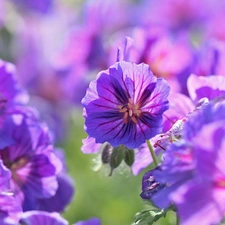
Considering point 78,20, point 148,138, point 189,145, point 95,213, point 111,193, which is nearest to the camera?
point 189,145

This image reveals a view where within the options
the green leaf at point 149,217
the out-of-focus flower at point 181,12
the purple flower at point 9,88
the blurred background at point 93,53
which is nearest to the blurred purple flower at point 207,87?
the blurred background at point 93,53

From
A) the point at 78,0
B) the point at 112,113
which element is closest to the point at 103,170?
the point at 112,113

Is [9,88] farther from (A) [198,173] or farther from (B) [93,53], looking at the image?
(B) [93,53]

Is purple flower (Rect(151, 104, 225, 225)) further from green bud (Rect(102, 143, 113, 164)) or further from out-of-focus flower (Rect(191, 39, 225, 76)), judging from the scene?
out-of-focus flower (Rect(191, 39, 225, 76))

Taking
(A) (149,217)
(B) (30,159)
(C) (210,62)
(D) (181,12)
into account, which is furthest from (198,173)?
(D) (181,12)

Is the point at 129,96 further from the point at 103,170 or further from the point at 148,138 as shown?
the point at 103,170

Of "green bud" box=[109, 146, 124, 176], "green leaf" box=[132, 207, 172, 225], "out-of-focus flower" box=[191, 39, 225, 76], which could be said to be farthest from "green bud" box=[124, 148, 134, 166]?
"out-of-focus flower" box=[191, 39, 225, 76]

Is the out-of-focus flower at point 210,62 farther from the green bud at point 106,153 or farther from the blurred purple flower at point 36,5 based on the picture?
the blurred purple flower at point 36,5
